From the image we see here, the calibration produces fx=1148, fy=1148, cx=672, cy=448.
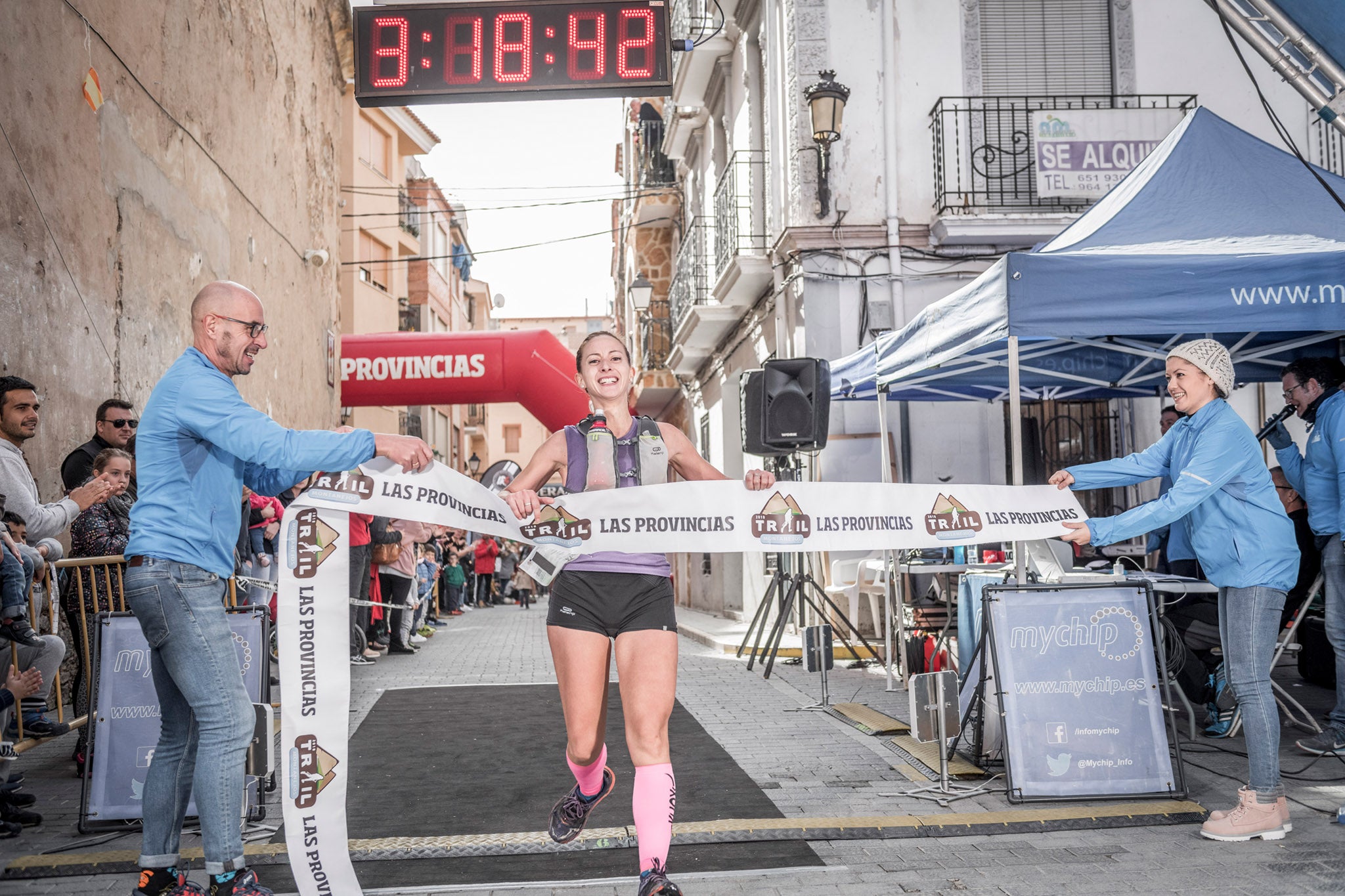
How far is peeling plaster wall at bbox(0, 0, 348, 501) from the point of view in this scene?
26.6 ft

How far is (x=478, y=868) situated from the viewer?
457 cm

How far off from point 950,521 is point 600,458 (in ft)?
5.98

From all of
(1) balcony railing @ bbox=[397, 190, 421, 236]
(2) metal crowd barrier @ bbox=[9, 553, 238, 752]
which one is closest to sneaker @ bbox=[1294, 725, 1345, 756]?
(2) metal crowd barrier @ bbox=[9, 553, 238, 752]

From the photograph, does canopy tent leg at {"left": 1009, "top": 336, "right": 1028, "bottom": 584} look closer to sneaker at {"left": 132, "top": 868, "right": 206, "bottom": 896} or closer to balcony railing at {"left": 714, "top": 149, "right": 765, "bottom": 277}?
sneaker at {"left": 132, "top": 868, "right": 206, "bottom": 896}

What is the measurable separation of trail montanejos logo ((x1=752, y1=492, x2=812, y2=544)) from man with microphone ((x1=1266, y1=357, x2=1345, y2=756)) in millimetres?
3101

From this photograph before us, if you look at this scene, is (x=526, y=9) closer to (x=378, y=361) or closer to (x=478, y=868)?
(x=478, y=868)

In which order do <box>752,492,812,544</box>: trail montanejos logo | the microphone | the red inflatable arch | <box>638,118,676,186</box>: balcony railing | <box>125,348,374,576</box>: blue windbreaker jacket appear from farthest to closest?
1. <box>638,118,676,186</box>: balcony railing
2. the red inflatable arch
3. the microphone
4. <box>752,492,812,544</box>: trail montanejos logo
5. <box>125,348,374,576</box>: blue windbreaker jacket

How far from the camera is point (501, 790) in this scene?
236 inches

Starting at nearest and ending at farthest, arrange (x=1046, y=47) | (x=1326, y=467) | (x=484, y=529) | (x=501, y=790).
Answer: (x=484, y=529), (x=501, y=790), (x=1326, y=467), (x=1046, y=47)

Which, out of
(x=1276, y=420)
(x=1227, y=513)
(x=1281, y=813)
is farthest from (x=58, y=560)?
(x=1276, y=420)

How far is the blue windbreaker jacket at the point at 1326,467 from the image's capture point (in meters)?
6.25

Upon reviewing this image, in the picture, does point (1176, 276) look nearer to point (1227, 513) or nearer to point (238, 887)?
point (1227, 513)

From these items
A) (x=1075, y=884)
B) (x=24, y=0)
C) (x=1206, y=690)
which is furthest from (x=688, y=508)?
(x=24, y=0)

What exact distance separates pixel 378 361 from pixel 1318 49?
59.1ft
